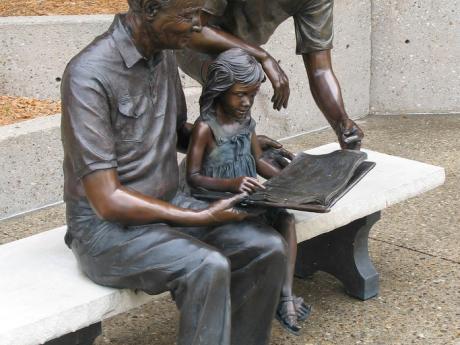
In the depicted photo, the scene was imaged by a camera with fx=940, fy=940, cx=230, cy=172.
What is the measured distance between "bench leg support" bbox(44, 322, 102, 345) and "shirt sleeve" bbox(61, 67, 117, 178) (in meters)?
0.57

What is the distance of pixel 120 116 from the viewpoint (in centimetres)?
330

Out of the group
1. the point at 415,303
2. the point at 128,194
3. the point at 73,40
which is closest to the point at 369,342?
the point at 415,303

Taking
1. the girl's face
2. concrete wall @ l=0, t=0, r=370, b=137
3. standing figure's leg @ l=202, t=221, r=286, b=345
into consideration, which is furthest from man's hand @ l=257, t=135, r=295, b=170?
concrete wall @ l=0, t=0, r=370, b=137

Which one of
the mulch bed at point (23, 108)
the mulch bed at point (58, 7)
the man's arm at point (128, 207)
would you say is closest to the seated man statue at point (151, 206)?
the man's arm at point (128, 207)

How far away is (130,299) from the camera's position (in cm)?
332

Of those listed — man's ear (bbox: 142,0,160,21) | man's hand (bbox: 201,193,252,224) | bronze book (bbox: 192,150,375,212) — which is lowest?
bronze book (bbox: 192,150,375,212)

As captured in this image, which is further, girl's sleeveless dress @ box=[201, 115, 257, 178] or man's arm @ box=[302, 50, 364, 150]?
man's arm @ box=[302, 50, 364, 150]

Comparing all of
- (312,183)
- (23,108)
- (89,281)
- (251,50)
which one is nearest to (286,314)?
(312,183)

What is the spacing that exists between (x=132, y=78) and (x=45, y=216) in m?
2.53

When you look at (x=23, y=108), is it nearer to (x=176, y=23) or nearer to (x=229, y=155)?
(x=229, y=155)

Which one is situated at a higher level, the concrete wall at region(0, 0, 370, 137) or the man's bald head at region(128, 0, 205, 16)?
the man's bald head at region(128, 0, 205, 16)

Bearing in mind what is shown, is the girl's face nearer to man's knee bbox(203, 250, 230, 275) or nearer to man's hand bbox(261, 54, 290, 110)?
man's hand bbox(261, 54, 290, 110)

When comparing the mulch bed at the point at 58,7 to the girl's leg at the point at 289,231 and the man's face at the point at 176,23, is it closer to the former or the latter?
the girl's leg at the point at 289,231

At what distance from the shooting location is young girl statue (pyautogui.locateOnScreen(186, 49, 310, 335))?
11.9ft
